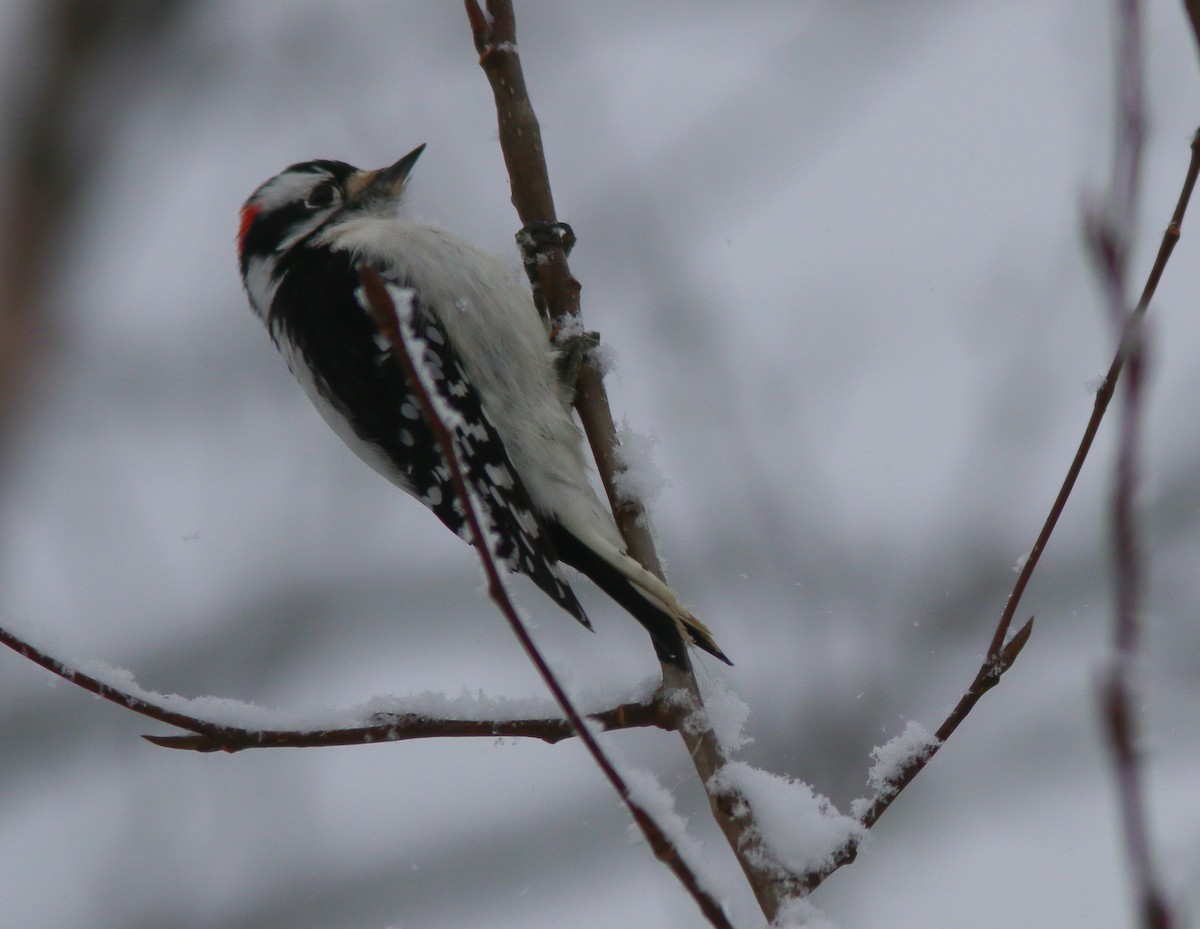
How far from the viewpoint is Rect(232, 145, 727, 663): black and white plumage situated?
3.24 metres

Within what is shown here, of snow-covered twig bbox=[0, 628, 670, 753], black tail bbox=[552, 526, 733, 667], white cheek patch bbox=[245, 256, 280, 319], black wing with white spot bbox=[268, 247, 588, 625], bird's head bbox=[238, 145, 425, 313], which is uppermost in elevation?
bird's head bbox=[238, 145, 425, 313]

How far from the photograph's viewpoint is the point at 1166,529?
526cm

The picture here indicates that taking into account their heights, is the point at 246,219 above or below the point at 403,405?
above

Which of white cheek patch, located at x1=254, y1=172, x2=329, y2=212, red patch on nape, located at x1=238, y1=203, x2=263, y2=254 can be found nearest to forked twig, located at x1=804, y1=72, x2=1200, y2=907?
white cheek patch, located at x1=254, y1=172, x2=329, y2=212

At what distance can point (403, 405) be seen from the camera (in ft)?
11.3

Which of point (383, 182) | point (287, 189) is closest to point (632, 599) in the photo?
point (383, 182)

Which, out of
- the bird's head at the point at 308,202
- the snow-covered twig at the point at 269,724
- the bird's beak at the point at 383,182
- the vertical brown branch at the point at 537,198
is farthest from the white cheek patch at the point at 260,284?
the snow-covered twig at the point at 269,724

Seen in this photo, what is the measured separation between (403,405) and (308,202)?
1.14 meters

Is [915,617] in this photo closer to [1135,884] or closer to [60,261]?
[60,261]

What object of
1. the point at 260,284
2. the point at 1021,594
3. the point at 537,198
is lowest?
the point at 1021,594

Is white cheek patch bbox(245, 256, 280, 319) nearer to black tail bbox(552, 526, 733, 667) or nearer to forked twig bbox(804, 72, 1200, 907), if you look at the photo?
black tail bbox(552, 526, 733, 667)

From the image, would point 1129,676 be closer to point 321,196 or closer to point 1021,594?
point 1021,594

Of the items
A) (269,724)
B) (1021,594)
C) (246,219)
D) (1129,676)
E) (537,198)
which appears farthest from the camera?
(246,219)

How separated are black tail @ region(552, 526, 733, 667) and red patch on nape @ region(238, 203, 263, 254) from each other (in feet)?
6.02
